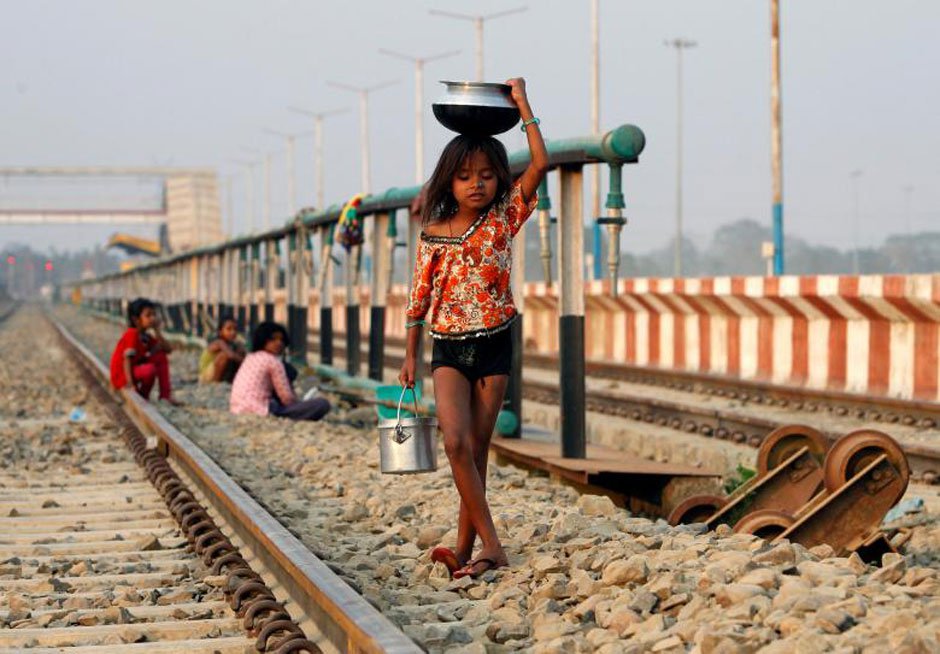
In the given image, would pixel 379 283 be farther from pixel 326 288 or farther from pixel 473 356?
pixel 473 356

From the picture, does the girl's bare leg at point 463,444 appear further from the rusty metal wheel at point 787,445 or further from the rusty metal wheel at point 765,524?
the rusty metal wheel at point 787,445

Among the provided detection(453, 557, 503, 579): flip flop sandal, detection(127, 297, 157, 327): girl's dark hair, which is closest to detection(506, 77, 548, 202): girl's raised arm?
detection(453, 557, 503, 579): flip flop sandal

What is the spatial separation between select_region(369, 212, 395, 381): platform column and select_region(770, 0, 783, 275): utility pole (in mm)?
15424

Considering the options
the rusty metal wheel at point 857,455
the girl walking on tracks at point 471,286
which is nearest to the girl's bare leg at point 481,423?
the girl walking on tracks at point 471,286

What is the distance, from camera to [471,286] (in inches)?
252

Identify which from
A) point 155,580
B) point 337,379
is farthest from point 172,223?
point 155,580

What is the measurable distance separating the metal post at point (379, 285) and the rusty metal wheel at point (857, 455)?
973 cm

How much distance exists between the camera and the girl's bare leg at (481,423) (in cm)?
647

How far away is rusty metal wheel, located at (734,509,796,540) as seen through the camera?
7.16m

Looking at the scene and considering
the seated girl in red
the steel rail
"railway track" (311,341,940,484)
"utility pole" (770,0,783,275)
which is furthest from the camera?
"utility pole" (770,0,783,275)

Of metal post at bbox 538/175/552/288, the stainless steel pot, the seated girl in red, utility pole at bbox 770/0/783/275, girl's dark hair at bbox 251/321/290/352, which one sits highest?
utility pole at bbox 770/0/783/275

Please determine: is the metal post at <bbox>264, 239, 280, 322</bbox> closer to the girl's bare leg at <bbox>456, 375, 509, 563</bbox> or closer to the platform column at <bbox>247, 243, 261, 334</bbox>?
the platform column at <bbox>247, 243, 261, 334</bbox>

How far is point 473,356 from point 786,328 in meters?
14.9

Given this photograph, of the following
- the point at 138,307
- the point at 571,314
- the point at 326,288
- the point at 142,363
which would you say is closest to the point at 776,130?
the point at 326,288
